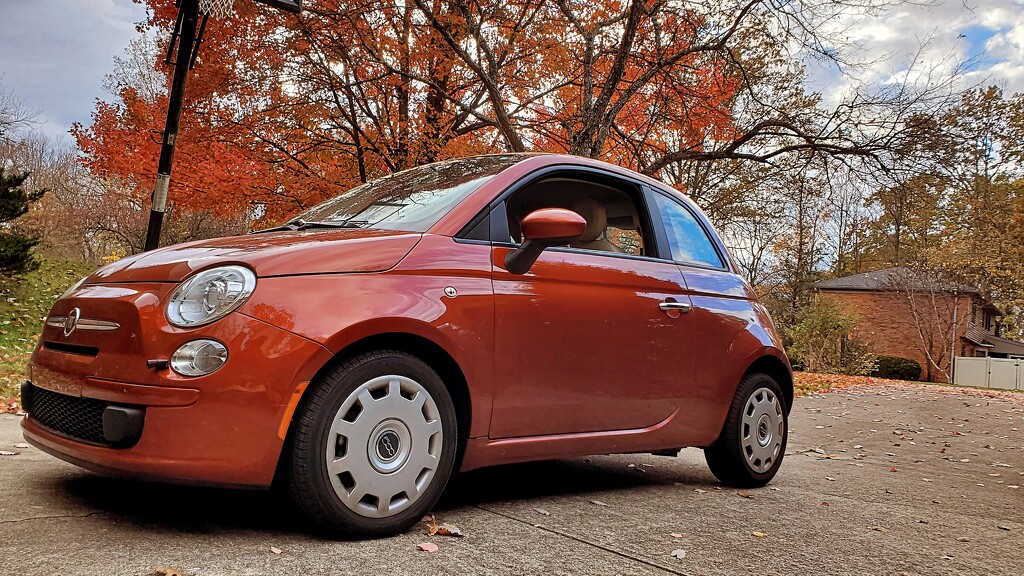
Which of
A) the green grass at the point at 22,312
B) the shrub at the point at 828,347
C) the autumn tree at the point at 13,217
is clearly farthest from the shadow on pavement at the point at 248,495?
the shrub at the point at 828,347

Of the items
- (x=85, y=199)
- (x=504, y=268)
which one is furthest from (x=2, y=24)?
(x=504, y=268)

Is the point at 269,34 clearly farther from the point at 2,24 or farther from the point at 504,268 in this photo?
the point at 2,24

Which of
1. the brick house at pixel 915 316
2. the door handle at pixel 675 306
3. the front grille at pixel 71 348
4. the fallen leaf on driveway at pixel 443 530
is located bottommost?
the fallen leaf on driveway at pixel 443 530

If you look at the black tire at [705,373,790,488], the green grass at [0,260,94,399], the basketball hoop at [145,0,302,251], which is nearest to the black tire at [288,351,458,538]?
the black tire at [705,373,790,488]

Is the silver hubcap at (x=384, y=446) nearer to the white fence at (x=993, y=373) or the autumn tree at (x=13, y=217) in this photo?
the autumn tree at (x=13, y=217)

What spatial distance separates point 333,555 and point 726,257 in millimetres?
3231

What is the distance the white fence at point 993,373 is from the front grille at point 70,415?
38197 mm

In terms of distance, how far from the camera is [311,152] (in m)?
14.5

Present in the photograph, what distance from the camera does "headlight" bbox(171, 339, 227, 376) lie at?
250cm

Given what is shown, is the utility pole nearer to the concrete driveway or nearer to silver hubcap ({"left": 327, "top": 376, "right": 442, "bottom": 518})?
the concrete driveway

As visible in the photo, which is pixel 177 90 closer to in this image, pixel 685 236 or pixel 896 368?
pixel 685 236


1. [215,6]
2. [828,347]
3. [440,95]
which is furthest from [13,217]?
[828,347]

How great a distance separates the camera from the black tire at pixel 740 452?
4.49m

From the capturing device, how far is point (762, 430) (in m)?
4.72
